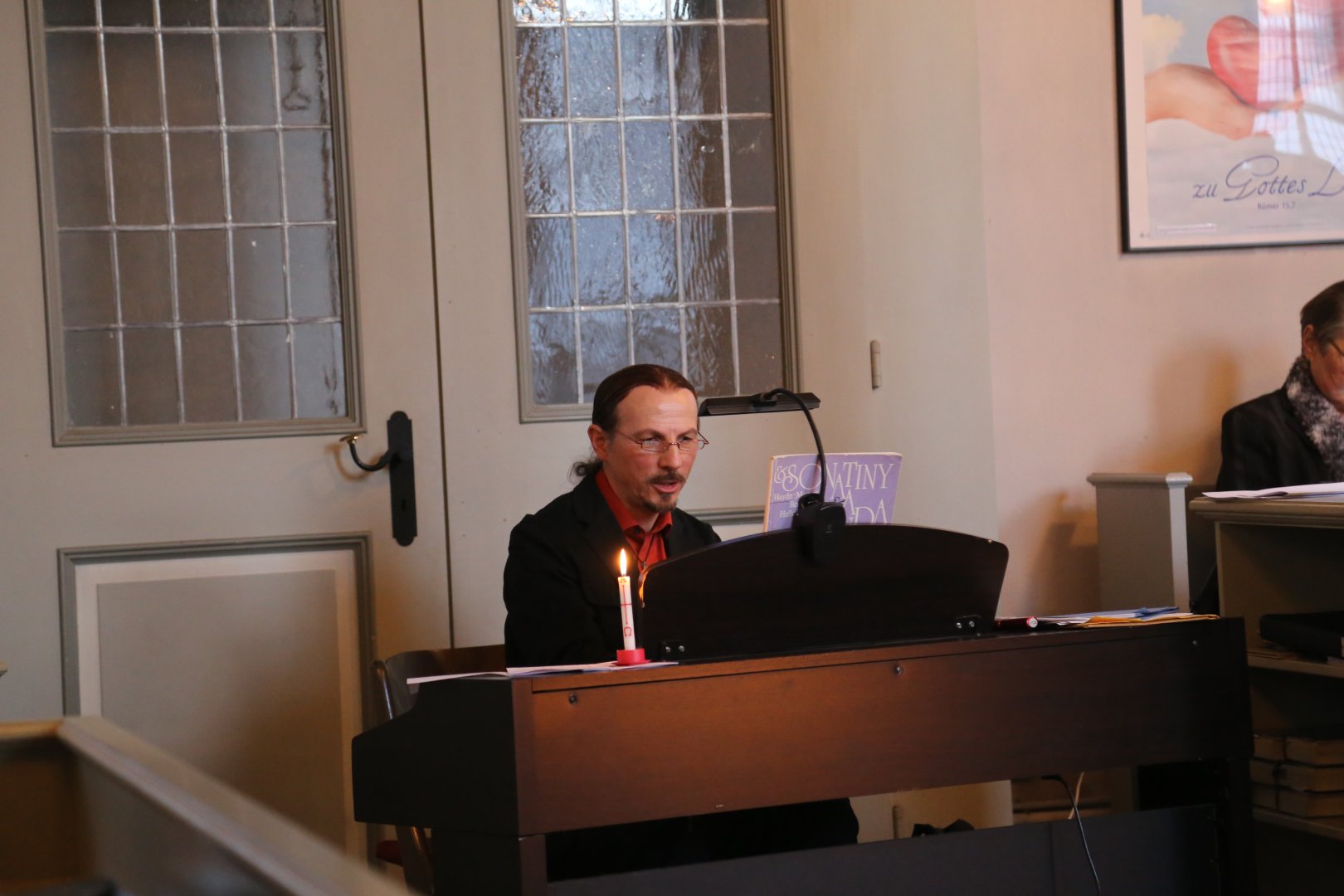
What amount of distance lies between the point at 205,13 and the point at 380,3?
0.36 meters

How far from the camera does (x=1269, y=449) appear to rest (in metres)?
3.08

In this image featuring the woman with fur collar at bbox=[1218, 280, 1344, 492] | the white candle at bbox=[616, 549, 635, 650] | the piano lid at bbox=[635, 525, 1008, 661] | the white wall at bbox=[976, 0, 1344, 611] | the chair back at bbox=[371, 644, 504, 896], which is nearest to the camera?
the white candle at bbox=[616, 549, 635, 650]

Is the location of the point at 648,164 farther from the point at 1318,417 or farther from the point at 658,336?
the point at 1318,417

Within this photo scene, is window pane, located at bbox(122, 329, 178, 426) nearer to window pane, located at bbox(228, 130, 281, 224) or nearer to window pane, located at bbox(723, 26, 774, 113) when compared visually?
window pane, located at bbox(228, 130, 281, 224)

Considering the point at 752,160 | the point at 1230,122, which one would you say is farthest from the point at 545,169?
the point at 1230,122

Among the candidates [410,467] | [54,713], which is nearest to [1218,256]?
[410,467]

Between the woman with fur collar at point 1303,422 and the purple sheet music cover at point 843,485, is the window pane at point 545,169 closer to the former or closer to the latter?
the purple sheet music cover at point 843,485

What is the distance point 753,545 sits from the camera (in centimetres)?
167

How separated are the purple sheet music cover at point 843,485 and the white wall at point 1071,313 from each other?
1568 millimetres

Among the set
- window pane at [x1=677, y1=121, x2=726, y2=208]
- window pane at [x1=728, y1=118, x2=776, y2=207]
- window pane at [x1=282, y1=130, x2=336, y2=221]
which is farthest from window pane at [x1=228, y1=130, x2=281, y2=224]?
window pane at [x1=728, y1=118, x2=776, y2=207]

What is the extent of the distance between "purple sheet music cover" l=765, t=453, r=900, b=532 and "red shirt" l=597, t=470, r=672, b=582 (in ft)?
1.76

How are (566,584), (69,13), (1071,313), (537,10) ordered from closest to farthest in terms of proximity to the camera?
(566,584), (69,13), (537,10), (1071,313)

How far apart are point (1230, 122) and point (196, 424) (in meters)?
2.58

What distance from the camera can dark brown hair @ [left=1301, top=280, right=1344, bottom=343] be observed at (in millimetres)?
2973
